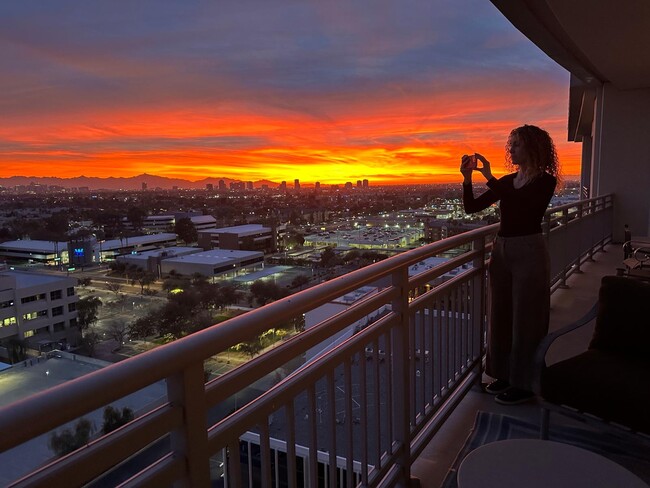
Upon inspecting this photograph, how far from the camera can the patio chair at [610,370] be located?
2.14 meters

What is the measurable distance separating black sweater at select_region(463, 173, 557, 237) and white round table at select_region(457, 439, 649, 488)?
1.40 metres

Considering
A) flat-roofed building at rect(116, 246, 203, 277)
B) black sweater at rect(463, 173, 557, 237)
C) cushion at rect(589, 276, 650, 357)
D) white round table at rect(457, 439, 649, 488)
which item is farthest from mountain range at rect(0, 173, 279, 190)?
cushion at rect(589, 276, 650, 357)

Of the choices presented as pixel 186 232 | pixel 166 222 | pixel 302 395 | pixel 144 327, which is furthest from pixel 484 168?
pixel 166 222

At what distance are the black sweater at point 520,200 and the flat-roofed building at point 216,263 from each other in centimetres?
234

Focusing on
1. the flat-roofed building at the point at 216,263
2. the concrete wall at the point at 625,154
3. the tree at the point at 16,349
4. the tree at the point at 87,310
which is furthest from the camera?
the concrete wall at the point at 625,154

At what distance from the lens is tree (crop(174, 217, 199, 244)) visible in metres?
4.92

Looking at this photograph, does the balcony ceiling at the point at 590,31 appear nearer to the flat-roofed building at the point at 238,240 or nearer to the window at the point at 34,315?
the flat-roofed building at the point at 238,240

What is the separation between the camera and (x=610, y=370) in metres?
2.29

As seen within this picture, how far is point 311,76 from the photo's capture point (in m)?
12.6

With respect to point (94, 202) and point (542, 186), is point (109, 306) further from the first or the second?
point (542, 186)

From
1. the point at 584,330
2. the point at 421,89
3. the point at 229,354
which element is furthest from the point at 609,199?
the point at 229,354

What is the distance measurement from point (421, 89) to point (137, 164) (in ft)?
26.3

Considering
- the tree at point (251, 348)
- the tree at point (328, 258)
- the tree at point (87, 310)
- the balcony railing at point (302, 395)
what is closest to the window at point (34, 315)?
the tree at point (87, 310)

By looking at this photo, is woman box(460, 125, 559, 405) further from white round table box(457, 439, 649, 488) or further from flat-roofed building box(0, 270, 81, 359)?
flat-roofed building box(0, 270, 81, 359)
